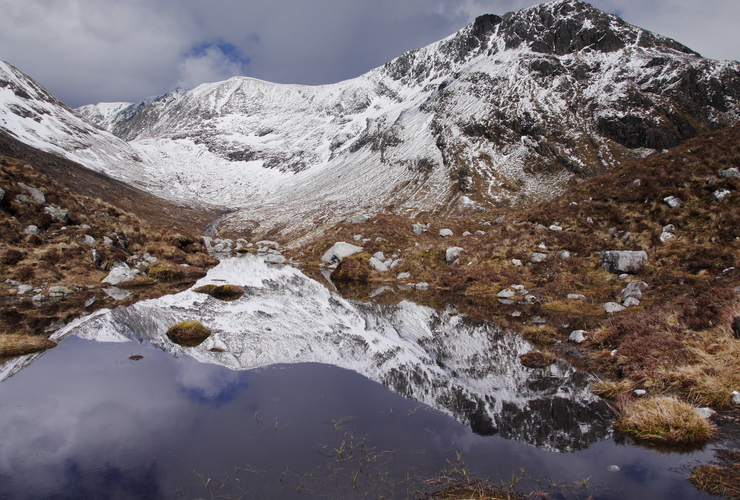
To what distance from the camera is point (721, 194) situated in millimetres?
19922

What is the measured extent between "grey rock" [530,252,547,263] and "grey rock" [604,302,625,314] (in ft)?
26.9

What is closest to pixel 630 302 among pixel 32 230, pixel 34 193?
pixel 32 230

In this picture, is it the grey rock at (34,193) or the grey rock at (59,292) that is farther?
the grey rock at (34,193)

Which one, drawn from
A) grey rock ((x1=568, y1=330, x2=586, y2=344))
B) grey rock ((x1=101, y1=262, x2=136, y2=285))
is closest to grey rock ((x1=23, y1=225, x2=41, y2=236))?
grey rock ((x1=101, y1=262, x2=136, y2=285))

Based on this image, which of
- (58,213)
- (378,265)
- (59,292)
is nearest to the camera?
(59,292)

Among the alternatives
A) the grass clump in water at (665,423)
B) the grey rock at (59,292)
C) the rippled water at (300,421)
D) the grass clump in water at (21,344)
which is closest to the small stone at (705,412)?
the grass clump in water at (665,423)

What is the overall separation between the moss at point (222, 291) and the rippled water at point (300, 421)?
9184mm

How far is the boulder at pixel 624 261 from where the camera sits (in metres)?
19.6

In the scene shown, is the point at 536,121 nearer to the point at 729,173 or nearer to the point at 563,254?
the point at 729,173

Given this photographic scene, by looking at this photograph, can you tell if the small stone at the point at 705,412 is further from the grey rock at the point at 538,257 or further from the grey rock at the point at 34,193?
the grey rock at the point at 34,193

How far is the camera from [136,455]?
6.62 meters

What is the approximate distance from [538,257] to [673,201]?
833 cm

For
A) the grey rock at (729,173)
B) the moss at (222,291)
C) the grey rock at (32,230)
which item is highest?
the grey rock at (729,173)

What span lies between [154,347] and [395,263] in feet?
78.9
